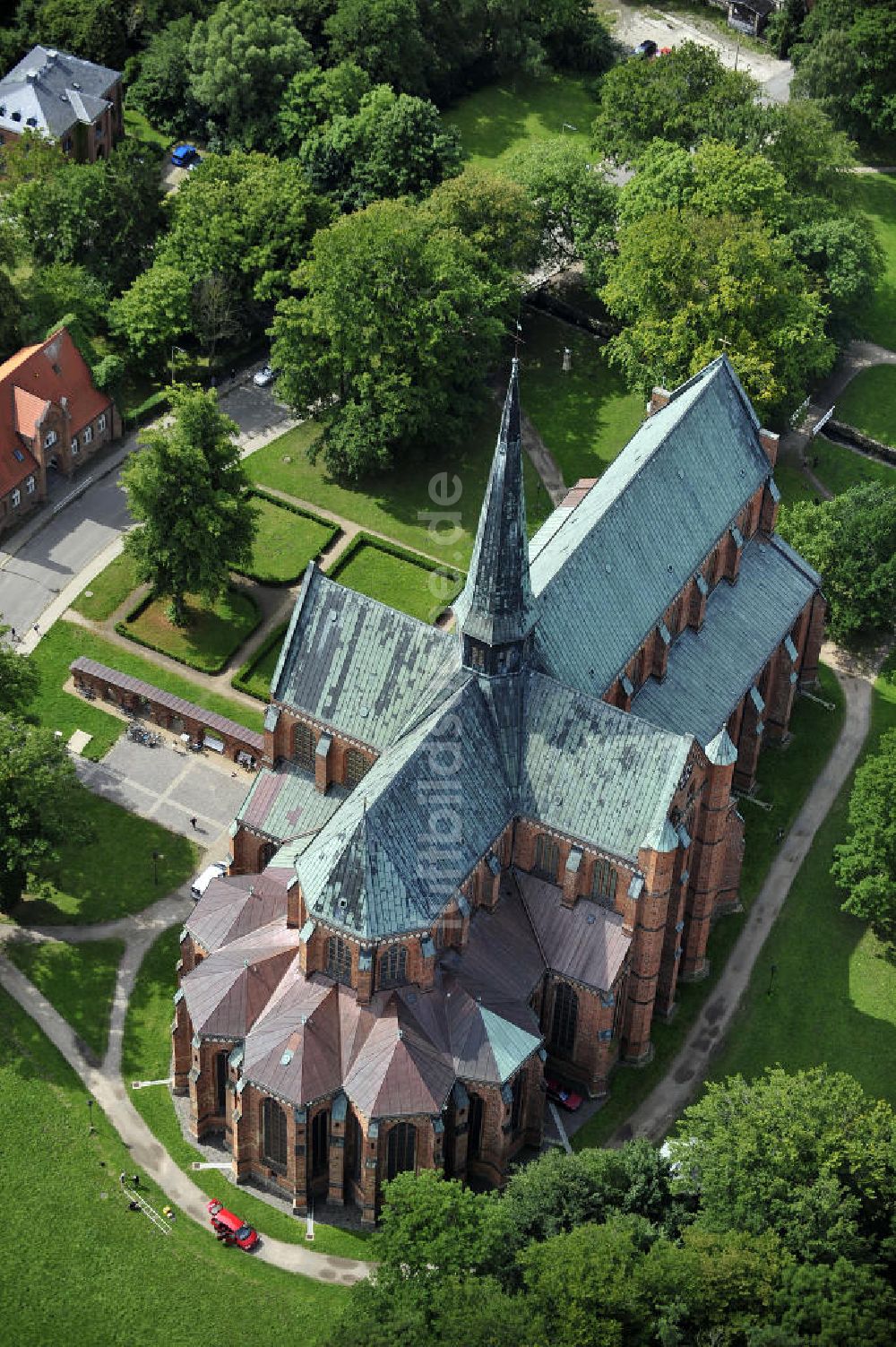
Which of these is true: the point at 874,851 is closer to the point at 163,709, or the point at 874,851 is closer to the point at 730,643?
the point at 730,643

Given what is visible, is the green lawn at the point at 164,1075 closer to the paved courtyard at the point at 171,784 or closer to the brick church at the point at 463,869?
the brick church at the point at 463,869

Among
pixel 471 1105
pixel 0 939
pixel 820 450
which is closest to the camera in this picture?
pixel 471 1105

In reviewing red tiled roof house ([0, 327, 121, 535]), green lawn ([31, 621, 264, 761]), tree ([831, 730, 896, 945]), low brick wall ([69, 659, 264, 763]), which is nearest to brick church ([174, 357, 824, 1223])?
tree ([831, 730, 896, 945])

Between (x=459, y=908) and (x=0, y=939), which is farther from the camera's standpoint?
(x=0, y=939)

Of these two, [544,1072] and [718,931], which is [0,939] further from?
[718,931]

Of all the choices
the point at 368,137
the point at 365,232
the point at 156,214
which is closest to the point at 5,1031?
the point at 365,232

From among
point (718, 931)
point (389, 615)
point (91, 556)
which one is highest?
point (389, 615)

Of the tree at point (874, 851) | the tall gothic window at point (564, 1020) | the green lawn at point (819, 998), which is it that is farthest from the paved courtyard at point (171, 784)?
the tree at point (874, 851)

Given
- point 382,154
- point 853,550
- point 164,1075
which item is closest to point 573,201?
point 382,154
